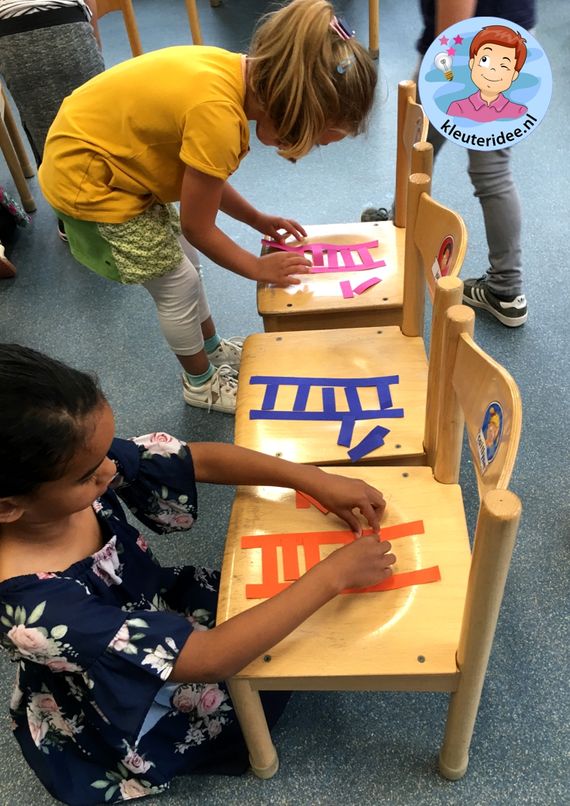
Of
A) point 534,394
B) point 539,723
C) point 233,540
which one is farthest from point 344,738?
point 534,394

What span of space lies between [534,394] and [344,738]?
2.93 ft

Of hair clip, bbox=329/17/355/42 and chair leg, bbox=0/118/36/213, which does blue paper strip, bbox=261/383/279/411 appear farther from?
chair leg, bbox=0/118/36/213

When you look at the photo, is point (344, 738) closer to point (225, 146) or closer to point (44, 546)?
point (44, 546)

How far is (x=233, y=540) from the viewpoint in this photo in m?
0.91

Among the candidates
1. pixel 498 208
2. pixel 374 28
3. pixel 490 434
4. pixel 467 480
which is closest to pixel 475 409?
pixel 490 434

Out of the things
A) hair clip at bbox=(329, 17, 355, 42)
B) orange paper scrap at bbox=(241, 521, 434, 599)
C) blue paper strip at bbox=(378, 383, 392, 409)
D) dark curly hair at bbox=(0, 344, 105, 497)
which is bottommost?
blue paper strip at bbox=(378, 383, 392, 409)

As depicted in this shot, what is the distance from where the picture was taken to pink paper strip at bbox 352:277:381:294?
1318mm

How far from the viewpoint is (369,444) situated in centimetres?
103

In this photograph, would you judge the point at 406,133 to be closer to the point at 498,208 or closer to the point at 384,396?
the point at 498,208

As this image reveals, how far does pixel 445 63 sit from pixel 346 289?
0.43 meters

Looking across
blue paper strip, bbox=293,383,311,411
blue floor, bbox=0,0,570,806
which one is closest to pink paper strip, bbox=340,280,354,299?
blue paper strip, bbox=293,383,311,411

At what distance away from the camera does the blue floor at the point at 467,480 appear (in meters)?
1.02

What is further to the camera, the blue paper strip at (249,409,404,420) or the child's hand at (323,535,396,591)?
the blue paper strip at (249,409,404,420)

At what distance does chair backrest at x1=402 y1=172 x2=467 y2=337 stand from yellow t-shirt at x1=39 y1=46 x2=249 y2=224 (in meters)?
0.32
